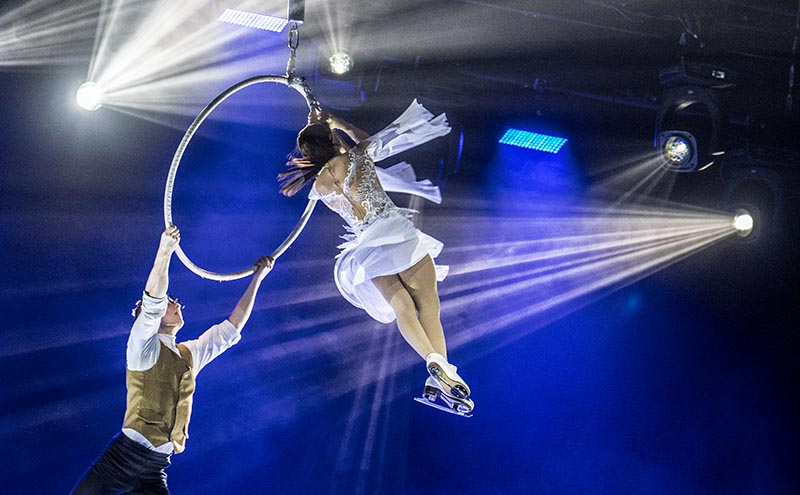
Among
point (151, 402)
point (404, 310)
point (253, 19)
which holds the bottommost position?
point (151, 402)

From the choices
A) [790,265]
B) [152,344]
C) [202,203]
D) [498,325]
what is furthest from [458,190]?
[152,344]

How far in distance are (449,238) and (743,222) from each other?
8.20 feet

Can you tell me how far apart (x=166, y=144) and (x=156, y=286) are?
2.64 metres

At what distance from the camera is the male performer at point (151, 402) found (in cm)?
444

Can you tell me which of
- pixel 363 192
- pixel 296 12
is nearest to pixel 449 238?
pixel 363 192

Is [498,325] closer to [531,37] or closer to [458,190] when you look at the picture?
[458,190]

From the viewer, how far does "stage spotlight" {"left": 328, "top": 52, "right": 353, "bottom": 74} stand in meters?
6.51

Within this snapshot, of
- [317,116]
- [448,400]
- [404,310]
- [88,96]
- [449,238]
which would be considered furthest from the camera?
[449,238]

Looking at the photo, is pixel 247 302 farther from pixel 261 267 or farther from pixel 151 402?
pixel 151 402

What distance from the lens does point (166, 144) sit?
6785 mm

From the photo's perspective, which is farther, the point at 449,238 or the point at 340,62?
the point at 449,238

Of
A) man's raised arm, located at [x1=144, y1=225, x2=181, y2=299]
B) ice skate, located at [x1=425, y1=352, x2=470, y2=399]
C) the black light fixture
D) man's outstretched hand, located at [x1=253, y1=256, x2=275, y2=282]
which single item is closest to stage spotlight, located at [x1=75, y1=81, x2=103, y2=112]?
man's outstretched hand, located at [x1=253, y1=256, x2=275, y2=282]

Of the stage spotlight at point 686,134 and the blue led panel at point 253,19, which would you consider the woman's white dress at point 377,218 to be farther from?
the stage spotlight at point 686,134

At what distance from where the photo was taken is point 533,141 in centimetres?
764
